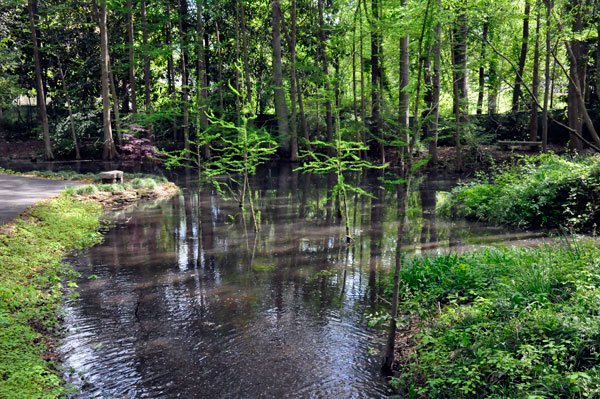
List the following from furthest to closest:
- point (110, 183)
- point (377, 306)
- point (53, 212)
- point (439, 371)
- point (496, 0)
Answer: point (110, 183) → point (496, 0) → point (53, 212) → point (377, 306) → point (439, 371)

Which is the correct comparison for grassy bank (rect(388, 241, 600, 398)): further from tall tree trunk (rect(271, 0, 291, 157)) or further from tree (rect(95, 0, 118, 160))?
tree (rect(95, 0, 118, 160))

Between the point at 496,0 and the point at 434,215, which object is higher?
the point at 496,0

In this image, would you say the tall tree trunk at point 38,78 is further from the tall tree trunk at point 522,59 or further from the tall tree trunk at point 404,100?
the tall tree trunk at point 522,59

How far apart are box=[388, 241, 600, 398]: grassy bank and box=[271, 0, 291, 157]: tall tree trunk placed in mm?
19684

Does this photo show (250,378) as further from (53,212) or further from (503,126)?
(503,126)

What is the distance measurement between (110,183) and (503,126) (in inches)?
822

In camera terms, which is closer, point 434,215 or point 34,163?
point 434,215

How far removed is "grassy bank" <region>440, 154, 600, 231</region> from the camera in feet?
33.8

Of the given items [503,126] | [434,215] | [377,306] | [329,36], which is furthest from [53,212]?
[503,126]

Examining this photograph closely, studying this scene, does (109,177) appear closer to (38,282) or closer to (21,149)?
(38,282)

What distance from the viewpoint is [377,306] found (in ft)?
22.7

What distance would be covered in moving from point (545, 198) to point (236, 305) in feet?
25.4

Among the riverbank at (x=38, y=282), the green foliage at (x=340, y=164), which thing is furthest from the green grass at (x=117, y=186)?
the green foliage at (x=340, y=164)

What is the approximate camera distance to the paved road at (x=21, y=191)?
11.7m
